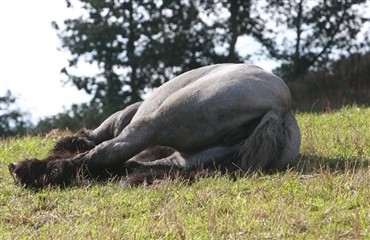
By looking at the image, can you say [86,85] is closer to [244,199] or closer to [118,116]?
[118,116]

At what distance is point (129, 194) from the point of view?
5785 mm

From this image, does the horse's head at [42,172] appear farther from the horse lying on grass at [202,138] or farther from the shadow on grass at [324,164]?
the shadow on grass at [324,164]

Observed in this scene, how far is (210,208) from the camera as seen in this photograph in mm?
4852

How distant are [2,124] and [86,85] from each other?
11.7 feet

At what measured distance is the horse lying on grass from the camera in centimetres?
642

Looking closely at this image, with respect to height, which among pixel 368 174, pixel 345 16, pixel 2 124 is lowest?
pixel 2 124

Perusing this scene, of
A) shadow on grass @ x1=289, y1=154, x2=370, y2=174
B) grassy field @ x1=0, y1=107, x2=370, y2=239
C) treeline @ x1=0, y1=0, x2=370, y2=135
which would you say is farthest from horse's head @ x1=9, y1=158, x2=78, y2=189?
treeline @ x1=0, y1=0, x2=370, y2=135

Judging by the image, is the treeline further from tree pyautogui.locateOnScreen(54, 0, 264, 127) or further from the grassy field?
the grassy field

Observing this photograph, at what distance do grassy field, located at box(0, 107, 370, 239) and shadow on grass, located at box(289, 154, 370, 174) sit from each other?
0.05 feet

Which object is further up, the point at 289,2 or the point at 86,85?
the point at 289,2

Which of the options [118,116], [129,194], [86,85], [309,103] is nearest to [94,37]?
[86,85]

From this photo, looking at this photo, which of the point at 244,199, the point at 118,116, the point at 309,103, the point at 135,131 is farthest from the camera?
the point at 309,103

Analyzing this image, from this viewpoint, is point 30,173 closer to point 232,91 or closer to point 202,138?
point 202,138

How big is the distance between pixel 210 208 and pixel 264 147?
5.35 ft
